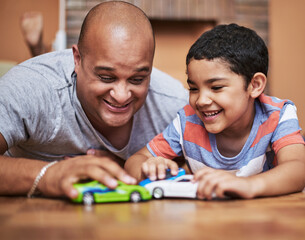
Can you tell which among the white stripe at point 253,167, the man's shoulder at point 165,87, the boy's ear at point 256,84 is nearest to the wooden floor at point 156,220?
the white stripe at point 253,167

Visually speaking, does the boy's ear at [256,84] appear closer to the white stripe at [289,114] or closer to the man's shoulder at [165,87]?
the white stripe at [289,114]

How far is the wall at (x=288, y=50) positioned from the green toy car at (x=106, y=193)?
146 inches

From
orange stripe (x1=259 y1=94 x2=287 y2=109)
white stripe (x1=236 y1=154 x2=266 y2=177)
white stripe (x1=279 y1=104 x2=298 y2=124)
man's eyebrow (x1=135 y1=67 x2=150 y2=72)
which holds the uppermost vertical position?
man's eyebrow (x1=135 y1=67 x2=150 y2=72)

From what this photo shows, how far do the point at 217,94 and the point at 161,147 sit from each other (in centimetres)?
30

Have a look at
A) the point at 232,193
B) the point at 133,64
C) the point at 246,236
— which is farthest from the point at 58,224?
the point at 133,64

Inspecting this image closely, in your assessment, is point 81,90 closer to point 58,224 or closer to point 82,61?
point 82,61

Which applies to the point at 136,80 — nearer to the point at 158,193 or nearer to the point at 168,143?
the point at 168,143

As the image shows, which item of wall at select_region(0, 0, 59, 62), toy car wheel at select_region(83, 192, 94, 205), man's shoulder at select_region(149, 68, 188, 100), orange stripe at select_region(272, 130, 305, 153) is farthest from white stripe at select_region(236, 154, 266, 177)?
wall at select_region(0, 0, 59, 62)

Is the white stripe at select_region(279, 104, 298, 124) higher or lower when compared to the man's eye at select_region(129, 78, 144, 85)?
lower

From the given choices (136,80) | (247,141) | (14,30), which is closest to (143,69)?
(136,80)

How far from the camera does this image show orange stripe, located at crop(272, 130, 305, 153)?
3.85 ft

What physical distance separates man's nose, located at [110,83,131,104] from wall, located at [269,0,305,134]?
337cm

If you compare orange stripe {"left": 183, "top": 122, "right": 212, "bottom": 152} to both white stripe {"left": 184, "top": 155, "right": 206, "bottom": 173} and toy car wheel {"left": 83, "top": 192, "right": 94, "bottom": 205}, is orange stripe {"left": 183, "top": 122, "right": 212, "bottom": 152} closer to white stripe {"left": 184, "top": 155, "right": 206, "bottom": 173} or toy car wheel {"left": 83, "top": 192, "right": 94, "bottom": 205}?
white stripe {"left": 184, "top": 155, "right": 206, "bottom": 173}

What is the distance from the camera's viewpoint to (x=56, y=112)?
1.41 metres
